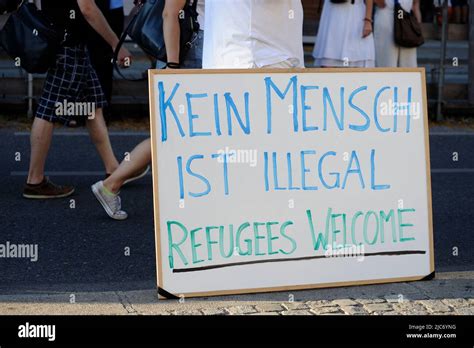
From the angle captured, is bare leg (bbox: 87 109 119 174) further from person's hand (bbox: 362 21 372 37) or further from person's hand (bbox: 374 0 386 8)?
person's hand (bbox: 374 0 386 8)

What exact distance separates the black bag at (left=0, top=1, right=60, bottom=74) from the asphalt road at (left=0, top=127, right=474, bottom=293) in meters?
0.98

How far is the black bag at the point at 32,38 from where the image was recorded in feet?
25.4

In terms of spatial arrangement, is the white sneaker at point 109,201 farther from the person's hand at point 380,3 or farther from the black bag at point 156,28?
the person's hand at point 380,3

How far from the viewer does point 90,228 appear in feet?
23.6

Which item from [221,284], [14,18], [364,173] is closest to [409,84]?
[364,173]

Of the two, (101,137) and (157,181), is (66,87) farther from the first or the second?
(157,181)

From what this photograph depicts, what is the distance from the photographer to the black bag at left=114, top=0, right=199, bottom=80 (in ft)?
22.5

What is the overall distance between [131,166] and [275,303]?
1997 mm

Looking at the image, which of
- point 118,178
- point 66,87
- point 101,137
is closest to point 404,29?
point 101,137

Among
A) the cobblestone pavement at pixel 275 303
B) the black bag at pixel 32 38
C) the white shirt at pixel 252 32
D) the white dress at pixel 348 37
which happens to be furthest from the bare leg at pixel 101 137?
the white dress at pixel 348 37

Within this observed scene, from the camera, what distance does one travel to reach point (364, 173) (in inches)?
229

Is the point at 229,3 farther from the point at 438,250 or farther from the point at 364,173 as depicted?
the point at 438,250

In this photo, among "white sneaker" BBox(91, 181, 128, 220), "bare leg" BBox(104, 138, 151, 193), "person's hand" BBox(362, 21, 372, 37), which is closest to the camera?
"bare leg" BBox(104, 138, 151, 193)

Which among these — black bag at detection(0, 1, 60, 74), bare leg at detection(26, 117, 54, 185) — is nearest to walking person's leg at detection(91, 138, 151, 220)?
bare leg at detection(26, 117, 54, 185)
